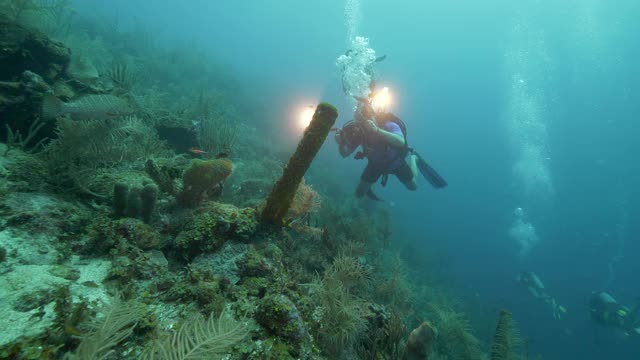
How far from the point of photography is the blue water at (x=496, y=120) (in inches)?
974

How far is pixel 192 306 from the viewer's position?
8.07 ft

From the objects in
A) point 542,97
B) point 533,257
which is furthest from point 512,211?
point 542,97

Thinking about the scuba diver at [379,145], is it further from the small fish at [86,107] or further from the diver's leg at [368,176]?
the small fish at [86,107]

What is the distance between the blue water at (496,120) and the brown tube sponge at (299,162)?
493 inches

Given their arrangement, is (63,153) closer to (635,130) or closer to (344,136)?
(344,136)

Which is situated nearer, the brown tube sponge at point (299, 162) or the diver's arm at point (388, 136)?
the brown tube sponge at point (299, 162)

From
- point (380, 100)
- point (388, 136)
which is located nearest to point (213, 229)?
point (388, 136)

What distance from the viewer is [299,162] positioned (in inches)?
135

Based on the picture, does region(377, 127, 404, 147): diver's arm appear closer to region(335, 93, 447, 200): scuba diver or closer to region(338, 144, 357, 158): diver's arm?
region(335, 93, 447, 200): scuba diver

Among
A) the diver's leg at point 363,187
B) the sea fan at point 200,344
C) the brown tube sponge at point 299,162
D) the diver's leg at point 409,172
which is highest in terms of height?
the diver's leg at point 409,172

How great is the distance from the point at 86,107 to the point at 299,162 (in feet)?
11.8

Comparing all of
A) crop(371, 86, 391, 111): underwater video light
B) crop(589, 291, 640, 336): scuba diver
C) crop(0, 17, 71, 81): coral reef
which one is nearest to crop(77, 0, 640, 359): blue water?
crop(589, 291, 640, 336): scuba diver

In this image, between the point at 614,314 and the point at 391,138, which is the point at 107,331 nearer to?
the point at 391,138

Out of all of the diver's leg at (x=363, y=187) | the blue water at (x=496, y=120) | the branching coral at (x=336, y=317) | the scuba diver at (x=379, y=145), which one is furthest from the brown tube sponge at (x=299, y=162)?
the blue water at (x=496, y=120)
